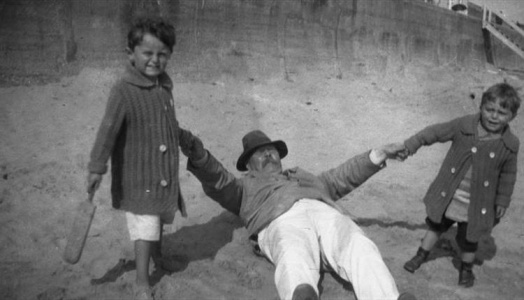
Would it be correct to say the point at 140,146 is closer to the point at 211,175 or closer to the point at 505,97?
the point at 211,175

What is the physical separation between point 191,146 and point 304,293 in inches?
59.3

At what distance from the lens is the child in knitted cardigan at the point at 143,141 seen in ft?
10.1

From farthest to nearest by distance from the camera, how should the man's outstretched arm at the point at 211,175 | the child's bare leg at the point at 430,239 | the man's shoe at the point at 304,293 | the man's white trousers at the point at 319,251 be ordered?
the child's bare leg at the point at 430,239, the man's outstretched arm at the point at 211,175, the man's white trousers at the point at 319,251, the man's shoe at the point at 304,293

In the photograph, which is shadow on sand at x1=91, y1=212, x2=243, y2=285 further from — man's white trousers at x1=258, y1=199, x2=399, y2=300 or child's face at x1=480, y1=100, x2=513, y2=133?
child's face at x1=480, y1=100, x2=513, y2=133

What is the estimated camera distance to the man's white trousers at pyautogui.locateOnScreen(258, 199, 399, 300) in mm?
2826

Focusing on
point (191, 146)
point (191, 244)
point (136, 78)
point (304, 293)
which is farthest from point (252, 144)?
point (304, 293)

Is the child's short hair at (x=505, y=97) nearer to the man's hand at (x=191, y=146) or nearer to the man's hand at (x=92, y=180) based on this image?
the man's hand at (x=191, y=146)

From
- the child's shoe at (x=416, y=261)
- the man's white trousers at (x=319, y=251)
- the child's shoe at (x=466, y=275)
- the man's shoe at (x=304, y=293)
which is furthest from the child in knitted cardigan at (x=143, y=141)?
the child's shoe at (x=466, y=275)

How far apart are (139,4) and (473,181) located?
5815 mm

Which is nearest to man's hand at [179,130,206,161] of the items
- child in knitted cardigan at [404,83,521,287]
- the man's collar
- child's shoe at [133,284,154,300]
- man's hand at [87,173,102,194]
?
the man's collar

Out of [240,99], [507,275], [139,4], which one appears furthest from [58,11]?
[507,275]

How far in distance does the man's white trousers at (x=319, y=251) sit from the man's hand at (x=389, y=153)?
0.63 meters

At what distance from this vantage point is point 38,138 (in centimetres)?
568

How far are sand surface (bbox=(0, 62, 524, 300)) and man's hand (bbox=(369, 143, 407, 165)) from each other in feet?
2.70
